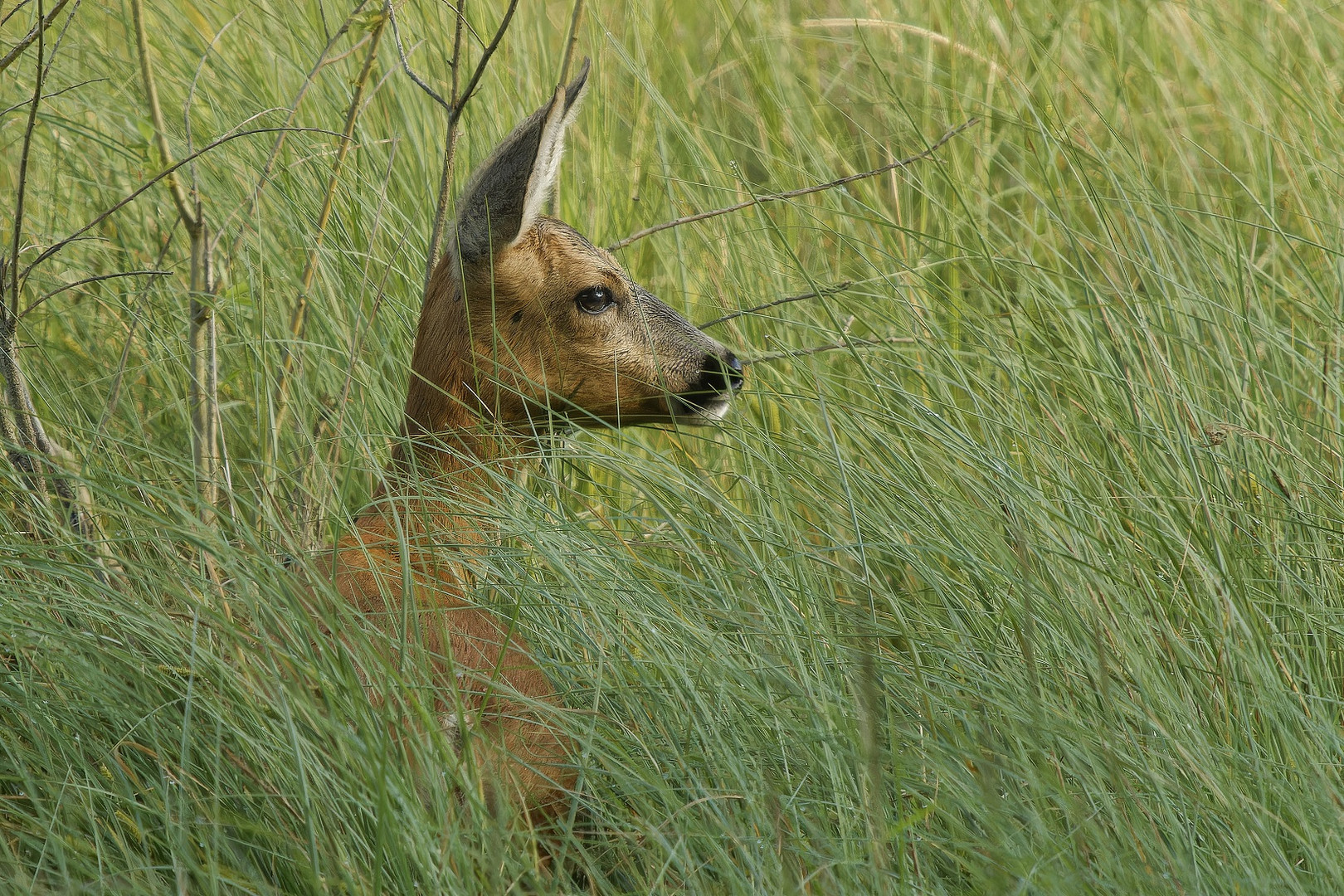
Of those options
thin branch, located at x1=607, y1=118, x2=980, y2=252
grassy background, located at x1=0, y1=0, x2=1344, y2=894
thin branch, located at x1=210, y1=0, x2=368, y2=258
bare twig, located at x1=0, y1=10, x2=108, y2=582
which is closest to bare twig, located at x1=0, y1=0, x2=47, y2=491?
bare twig, located at x1=0, y1=10, x2=108, y2=582

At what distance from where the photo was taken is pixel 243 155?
350cm

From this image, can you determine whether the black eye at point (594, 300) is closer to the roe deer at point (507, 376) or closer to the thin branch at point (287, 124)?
the roe deer at point (507, 376)

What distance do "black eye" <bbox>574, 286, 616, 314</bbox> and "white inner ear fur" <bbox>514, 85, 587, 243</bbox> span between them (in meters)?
0.17

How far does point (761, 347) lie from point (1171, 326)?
1067 millimetres

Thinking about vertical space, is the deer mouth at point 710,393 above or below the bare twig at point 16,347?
below

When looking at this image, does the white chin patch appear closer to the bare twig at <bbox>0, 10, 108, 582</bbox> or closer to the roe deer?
the roe deer

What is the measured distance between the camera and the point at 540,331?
8.70 ft

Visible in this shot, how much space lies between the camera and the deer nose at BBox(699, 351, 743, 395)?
2709 millimetres

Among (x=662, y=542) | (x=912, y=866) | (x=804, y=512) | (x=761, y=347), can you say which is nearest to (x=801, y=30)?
(x=761, y=347)

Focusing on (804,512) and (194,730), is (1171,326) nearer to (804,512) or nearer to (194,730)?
(804,512)

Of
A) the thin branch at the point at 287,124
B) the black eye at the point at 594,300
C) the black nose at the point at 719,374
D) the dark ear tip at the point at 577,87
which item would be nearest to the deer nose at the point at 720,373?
the black nose at the point at 719,374

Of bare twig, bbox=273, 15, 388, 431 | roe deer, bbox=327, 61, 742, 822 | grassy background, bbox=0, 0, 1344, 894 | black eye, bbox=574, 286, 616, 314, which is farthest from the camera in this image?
bare twig, bbox=273, 15, 388, 431

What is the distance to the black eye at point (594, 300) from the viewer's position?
2697mm

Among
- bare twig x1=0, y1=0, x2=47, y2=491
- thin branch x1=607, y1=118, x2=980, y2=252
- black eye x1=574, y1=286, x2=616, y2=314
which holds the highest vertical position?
bare twig x1=0, y1=0, x2=47, y2=491
